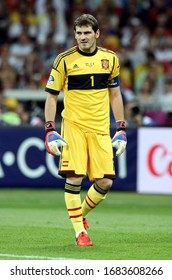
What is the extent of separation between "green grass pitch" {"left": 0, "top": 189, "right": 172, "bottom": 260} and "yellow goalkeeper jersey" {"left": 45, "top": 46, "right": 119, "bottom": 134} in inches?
52.0

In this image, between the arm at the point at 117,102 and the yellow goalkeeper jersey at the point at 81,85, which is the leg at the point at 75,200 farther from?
the arm at the point at 117,102

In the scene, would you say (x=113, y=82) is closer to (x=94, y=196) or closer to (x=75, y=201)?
(x=94, y=196)

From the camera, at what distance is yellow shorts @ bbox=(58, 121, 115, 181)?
9.85m

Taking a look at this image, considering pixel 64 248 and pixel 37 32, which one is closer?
pixel 64 248

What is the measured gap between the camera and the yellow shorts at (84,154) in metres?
9.85

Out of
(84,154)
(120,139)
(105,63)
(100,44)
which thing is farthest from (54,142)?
(100,44)

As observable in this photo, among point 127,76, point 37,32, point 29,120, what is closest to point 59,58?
point 29,120

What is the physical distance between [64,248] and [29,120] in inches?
382

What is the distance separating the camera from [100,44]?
2131 cm

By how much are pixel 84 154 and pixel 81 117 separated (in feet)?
1.31

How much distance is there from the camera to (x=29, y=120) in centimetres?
1917

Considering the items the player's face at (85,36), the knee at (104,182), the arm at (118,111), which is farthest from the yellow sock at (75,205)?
the player's face at (85,36)

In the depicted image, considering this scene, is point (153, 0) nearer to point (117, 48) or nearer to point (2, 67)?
point (117, 48)
